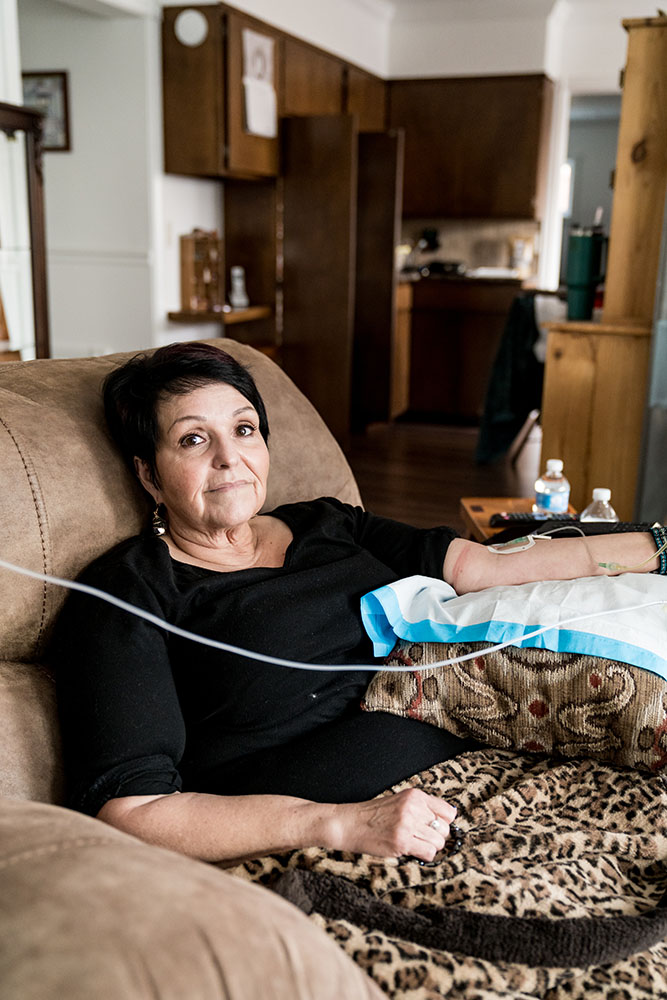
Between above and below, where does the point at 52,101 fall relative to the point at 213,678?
above

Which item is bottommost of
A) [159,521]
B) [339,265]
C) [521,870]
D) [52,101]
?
[521,870]

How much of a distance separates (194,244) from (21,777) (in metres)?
4.09

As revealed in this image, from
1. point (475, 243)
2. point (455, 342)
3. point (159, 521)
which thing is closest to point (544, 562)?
point (159, 521)

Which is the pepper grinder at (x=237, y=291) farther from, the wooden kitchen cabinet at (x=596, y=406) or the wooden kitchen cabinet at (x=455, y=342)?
the wooden kitchen cabinet at (x=596, y=406)

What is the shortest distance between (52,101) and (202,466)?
4.00 meters

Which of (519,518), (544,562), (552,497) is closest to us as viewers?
(544,562)

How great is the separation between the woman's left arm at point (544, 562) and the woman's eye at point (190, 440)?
0.44m

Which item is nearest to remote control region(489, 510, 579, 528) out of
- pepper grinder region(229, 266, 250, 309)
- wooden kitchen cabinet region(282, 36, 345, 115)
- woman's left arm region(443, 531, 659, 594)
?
woman's left arm region(443, 531, 659, 594)

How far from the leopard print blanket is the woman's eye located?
544 millimetres

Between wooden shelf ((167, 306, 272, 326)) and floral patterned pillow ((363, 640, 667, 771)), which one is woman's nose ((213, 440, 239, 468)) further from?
wooden shelf ((167, 306, 272, 326))

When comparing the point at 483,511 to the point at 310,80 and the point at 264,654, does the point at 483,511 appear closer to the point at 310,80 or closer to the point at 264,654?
the point at 264,654

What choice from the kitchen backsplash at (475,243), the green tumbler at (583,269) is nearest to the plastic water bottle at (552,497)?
the green tumbler at (583,269)

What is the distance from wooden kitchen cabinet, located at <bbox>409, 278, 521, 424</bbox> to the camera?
245 inches

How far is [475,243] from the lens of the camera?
22.9ft
